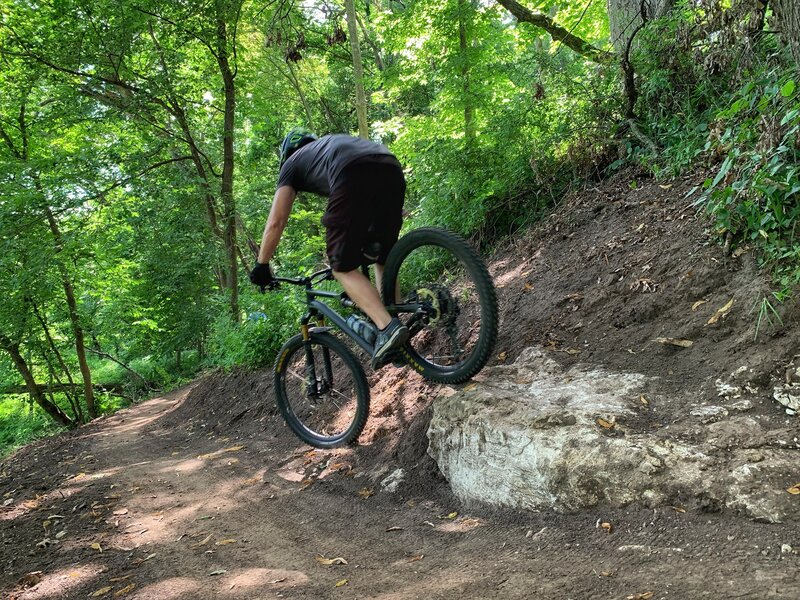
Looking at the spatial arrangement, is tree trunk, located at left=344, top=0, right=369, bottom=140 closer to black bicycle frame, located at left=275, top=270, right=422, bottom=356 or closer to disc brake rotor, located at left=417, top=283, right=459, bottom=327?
black bicycle frame, located at left=275, top=270, right=422, bottom=356

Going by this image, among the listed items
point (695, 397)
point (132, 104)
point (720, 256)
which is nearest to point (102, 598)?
point (695, 397)

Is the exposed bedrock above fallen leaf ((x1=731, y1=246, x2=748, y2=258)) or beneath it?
beneath

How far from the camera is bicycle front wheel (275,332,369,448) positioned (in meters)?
3.86

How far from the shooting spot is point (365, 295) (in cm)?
326

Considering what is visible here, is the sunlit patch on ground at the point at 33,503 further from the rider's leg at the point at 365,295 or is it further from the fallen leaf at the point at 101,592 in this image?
the rider's leg at the point at 365,295

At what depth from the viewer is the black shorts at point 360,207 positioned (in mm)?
3107

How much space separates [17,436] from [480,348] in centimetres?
1808

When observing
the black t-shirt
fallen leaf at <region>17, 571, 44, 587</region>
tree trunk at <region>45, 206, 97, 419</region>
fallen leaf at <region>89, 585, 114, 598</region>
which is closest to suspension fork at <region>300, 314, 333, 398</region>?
the black t-shirt

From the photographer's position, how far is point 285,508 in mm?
3373

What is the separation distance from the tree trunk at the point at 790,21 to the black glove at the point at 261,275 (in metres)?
3.75

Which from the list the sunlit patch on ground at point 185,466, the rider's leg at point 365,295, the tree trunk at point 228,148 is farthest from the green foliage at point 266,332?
the rider's leg at point 365,295

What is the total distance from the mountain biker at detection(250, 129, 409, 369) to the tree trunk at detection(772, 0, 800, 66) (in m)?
2.62

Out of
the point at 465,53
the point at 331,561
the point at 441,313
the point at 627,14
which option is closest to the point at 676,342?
the point at 441,313

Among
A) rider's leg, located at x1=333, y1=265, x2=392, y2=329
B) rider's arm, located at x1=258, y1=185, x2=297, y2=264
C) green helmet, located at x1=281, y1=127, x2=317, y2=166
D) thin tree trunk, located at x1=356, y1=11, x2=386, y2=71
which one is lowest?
rider's leg, located at x1=333, y1=265, x2=392, y2=329
